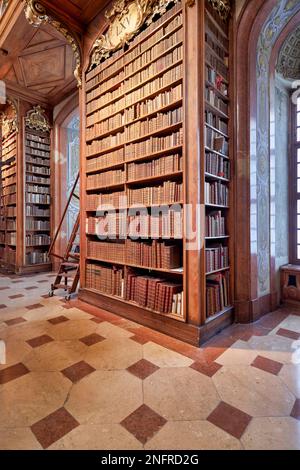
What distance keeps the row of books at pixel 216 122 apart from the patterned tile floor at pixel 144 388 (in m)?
2.06

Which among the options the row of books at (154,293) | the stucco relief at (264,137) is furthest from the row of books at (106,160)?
the stucco relief at (264,137)

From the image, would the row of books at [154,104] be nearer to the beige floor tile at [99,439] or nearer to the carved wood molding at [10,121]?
the beige floor tile at [99,439]

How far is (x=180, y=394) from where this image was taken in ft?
4.63

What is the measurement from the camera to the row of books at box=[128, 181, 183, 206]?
2244mm

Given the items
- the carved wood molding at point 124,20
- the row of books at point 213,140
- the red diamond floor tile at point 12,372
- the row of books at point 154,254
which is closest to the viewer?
the red diamond floor tile at point 12,372

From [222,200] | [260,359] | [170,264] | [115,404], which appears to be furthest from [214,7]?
[115,404]

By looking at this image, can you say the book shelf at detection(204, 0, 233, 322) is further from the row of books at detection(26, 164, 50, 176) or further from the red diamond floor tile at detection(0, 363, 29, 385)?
the row of books at detection(26, 164, 50, 176)

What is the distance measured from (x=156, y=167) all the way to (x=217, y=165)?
24.4 inches

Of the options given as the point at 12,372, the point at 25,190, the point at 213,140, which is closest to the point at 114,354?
the point at 12,372

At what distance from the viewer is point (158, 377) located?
5.18ft

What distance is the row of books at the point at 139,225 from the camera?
224 centimetres

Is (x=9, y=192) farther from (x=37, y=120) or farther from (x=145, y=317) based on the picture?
(x=145, y=317)
